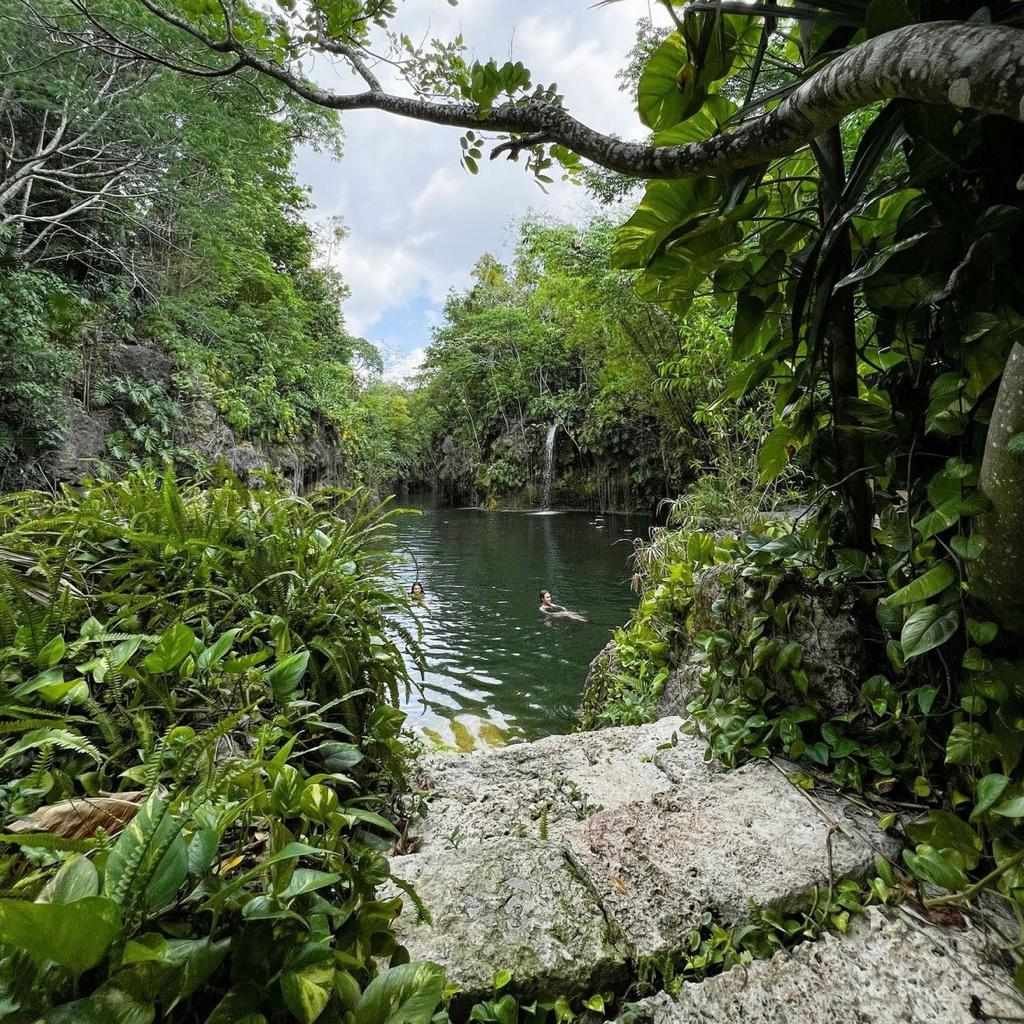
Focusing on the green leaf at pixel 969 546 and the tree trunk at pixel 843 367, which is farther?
the tree trunk at pixel 843 367

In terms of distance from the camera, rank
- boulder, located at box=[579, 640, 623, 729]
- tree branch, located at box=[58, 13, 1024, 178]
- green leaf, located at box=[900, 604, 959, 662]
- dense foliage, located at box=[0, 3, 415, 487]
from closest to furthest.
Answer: tree branch, located at box=[58, 13, 1024, 178] < green leaf, located at box=[900, 604, 959, 662] < boulder, located at box=[579, 640, 623, 729] < dense foliage, located at box=[0, 3, 415, 487]

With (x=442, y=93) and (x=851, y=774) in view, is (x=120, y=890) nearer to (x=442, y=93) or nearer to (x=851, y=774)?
(x=851, y=774)

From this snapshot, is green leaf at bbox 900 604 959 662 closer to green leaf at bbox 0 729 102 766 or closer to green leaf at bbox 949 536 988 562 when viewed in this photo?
green leaf at bbox 949 536 988 562

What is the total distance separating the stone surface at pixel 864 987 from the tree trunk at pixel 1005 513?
2.10 ft

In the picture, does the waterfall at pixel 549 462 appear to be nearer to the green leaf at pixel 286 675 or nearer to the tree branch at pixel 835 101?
the tree branch at pixel 835 101

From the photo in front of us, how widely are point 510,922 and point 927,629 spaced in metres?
1.07

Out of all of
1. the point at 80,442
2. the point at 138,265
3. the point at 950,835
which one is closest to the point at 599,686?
the point at 950,835

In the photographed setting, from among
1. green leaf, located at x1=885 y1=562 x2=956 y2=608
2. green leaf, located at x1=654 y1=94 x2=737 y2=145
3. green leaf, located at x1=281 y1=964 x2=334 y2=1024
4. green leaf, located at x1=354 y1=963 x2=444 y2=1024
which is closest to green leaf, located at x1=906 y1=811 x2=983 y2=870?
green leaf, located at x1=885 y1=562 x2=956 y2=608

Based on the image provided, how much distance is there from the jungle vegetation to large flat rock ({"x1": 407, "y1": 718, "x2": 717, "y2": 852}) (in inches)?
7.0

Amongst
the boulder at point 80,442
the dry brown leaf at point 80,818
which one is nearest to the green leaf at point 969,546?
the dry brown leaf at point 80,818

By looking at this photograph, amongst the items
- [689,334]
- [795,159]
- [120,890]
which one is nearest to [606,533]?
[689,334]

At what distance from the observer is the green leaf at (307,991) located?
522 mm

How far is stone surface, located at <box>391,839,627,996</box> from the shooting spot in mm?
887

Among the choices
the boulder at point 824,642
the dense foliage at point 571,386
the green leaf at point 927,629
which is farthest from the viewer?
the dense foliage at point 571,386
